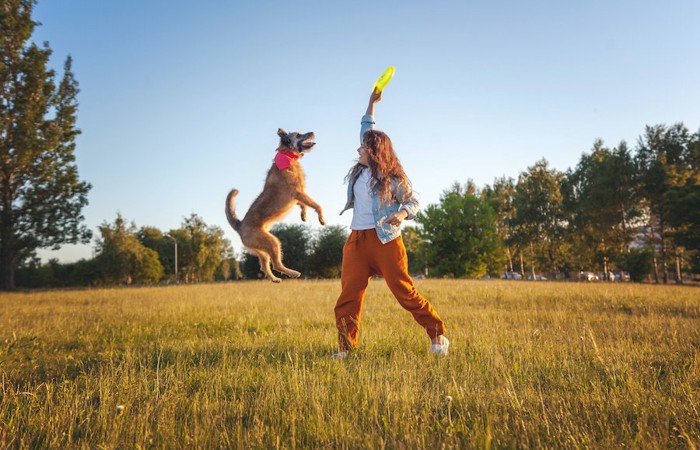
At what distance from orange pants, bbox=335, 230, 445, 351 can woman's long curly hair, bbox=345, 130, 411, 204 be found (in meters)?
0.54

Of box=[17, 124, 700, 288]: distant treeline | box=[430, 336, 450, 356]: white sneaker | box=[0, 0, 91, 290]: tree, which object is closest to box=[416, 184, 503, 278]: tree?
box=[17, 124, 700, 288]: distant treeline

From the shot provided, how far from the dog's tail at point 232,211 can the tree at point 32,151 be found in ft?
66.9

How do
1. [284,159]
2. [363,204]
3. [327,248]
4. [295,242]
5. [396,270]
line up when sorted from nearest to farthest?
[284,159]
[396,270]
[363,204]
[295,242]
[327,248]

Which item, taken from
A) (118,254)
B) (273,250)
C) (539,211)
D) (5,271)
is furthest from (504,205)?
(273,250)

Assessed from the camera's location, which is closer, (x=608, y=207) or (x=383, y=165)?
(x=383, y=165)

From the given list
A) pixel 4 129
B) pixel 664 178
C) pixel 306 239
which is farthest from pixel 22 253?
pixel 664 178

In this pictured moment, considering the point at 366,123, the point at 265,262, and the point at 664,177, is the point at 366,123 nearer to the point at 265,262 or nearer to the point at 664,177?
the point at 265,262

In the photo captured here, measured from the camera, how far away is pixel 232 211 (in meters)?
4.26

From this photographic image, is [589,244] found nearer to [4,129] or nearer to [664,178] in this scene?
[664,178]

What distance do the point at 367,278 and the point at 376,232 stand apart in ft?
2.03

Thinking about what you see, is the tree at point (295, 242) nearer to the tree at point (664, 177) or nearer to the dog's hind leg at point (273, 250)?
the dog's hind leg at point (273, 250)

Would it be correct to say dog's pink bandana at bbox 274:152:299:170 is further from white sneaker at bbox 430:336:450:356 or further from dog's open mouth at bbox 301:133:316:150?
white sneaker at bbox 430:336:450:356

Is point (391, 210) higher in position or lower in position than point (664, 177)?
lower

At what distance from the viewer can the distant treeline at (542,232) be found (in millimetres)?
33062
